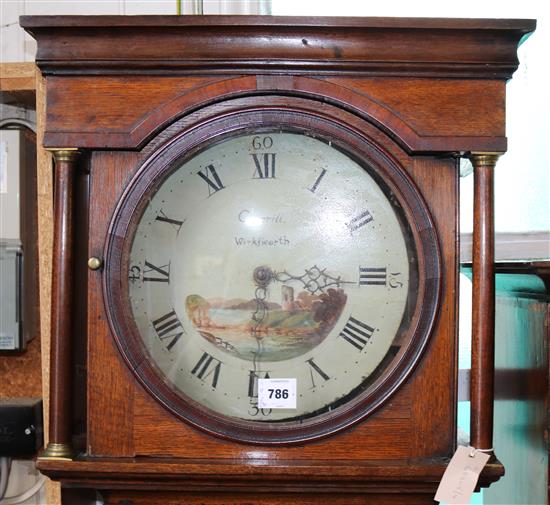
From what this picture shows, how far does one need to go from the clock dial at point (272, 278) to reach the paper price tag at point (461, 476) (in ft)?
0.55

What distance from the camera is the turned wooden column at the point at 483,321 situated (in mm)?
968

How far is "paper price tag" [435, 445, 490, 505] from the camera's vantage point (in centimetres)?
94

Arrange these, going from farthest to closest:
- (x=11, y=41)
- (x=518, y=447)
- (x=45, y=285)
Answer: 1. (x=11, y=41)
2. (x=518, y=447)
3. (x=45, y=285)

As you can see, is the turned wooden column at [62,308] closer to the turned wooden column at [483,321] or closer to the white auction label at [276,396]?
the white auction label at [276,396]

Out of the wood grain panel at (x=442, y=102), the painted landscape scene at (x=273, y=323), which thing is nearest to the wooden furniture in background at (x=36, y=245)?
the painted landscape scene at (x=273, y=323)

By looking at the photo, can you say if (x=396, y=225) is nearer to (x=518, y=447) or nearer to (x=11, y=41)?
(x=518, y=447)

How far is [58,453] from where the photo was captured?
97cm

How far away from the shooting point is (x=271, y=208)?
102 cm

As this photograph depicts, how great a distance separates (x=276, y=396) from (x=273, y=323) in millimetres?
105

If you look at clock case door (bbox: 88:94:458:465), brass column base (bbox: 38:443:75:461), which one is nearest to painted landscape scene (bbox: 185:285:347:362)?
clock case door (bbox: 88:94:458:465)

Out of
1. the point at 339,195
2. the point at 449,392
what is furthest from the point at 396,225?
the point at 449,392

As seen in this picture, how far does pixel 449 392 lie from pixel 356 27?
526mm

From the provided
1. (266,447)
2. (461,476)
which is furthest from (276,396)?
(461,476)

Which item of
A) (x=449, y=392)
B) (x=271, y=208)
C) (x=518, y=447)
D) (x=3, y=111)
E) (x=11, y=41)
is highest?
(x=11, y=41)
